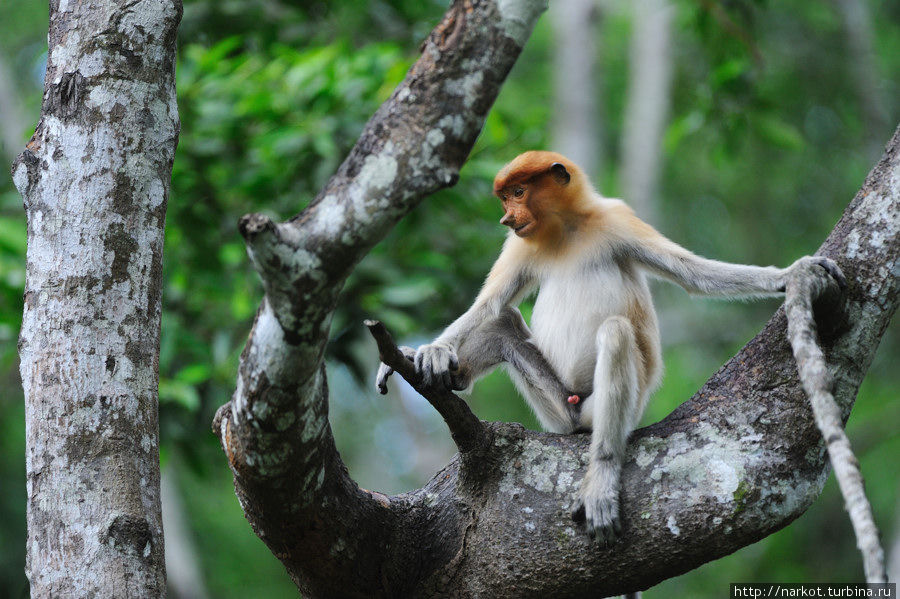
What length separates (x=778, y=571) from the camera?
12.4m

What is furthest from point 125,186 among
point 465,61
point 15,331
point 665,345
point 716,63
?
point 665,345

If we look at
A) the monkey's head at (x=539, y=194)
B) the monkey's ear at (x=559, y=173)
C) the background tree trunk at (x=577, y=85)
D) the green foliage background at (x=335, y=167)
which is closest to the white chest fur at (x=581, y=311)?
the monkey's head at (x=539, y=194)

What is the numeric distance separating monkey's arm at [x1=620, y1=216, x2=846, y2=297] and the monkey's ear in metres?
0.36

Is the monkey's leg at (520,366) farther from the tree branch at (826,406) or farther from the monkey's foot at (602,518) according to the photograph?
the tree branch at (826,406)

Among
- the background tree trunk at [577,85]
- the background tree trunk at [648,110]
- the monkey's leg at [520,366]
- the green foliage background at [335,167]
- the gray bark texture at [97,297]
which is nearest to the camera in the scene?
the gray bark texture at [97,297]

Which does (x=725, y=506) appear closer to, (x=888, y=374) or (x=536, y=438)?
(x=536, y=438)

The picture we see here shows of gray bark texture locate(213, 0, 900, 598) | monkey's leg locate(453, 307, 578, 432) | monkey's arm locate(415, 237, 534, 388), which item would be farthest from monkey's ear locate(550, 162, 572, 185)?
gray bark texture locate(213, 0, 900, 598)

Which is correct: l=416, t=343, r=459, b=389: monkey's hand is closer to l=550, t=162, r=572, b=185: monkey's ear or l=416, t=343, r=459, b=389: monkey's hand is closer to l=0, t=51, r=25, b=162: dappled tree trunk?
l=550, t=162, r=572, b=185: monkey's ear

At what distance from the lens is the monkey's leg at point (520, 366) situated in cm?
409

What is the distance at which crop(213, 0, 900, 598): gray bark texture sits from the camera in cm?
276

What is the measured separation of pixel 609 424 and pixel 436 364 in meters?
0.67

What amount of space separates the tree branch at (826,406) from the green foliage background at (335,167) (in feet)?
9.23

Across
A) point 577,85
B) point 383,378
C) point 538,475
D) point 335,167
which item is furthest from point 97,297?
point 577,85

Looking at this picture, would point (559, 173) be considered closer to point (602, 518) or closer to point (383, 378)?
point (383, 378)
